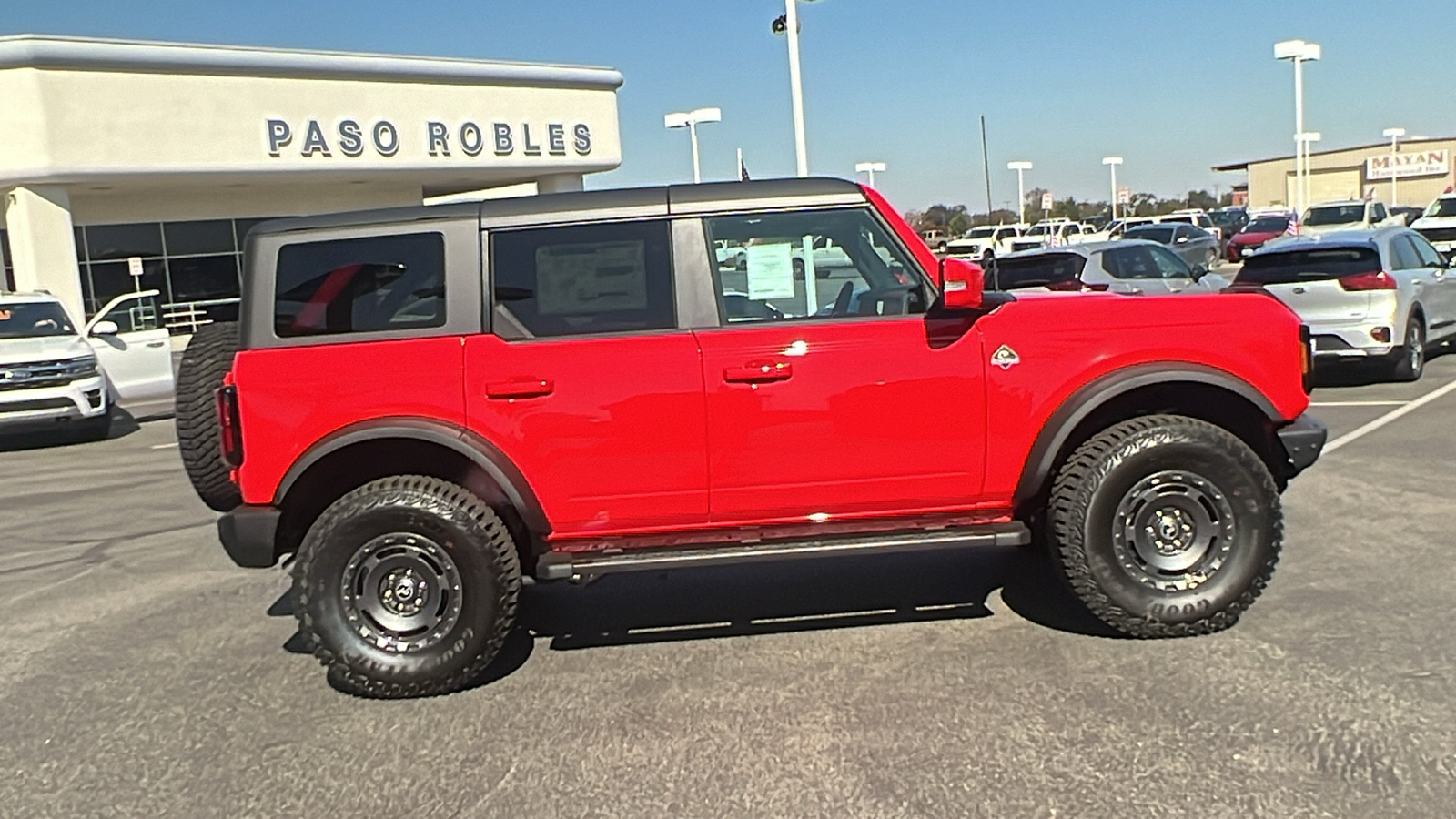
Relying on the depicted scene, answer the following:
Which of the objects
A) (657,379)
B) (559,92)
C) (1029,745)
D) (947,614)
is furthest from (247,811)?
(559,92)

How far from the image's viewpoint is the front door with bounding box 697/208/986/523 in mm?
4797

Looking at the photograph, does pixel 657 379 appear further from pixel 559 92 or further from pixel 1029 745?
pixel 559 92

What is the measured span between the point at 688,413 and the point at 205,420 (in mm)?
2115

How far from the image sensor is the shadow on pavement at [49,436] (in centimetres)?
1371

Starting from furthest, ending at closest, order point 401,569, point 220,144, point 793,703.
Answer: point 220,144 → point 401,569 → point 793,703

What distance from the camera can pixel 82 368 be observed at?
13.7 metres

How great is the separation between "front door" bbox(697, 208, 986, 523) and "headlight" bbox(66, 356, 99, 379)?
1130 centimetres

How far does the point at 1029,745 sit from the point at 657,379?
1.93 m

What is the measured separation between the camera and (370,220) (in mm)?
4961

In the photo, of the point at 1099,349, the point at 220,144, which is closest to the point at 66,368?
the point at 1099,349

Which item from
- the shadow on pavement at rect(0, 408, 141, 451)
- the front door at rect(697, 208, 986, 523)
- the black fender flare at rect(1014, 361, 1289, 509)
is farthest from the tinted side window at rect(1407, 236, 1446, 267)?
the shadow on pavement at rect(0, 408, 141, 451)

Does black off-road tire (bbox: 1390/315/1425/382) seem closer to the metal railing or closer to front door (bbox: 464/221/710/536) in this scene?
front door (bbox: 464/221/710/536)

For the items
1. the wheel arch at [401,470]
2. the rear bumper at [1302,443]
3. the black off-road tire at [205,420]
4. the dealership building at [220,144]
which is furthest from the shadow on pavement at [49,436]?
the rear bumper at [1302,443]

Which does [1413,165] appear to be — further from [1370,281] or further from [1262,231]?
[1370,281]
